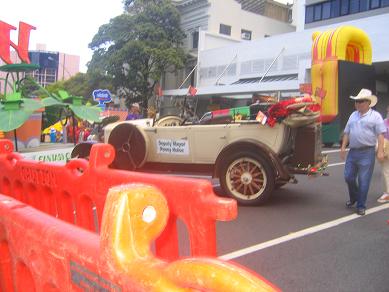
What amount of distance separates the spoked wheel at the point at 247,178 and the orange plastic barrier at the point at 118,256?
181 inches

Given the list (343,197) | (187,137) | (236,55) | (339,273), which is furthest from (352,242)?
(236,55)

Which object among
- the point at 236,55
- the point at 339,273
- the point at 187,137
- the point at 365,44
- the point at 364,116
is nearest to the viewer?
the point at 339,273

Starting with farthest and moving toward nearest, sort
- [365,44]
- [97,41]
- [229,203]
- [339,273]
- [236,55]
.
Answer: [97,41]
[236,55]
[365,44]
[339,273]
[229,203]

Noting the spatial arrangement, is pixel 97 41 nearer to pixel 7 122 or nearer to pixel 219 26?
pixel 219 26

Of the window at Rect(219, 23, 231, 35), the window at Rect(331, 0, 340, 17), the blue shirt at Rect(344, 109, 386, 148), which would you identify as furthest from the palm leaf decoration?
the window at Rect(219, 23, 231, 35)

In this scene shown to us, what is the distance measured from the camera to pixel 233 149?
6328 millimetres

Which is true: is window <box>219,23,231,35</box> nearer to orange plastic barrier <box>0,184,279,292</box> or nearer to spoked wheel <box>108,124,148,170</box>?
spoked wheel <box>108,124,148,170</box>

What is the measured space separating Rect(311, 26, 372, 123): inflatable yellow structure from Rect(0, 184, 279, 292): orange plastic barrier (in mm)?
14819

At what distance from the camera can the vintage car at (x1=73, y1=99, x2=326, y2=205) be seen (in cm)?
616

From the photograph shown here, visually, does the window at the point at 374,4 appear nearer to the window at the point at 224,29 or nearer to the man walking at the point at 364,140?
the window at the point at 224,29

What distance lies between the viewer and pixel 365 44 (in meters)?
17.3

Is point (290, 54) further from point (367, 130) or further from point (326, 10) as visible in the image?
point (367, 130)

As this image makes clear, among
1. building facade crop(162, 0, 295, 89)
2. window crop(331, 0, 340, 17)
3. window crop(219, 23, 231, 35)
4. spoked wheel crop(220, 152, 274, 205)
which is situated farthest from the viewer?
window crop(219, 23, 231, 35)

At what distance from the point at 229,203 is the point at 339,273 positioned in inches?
99.8
